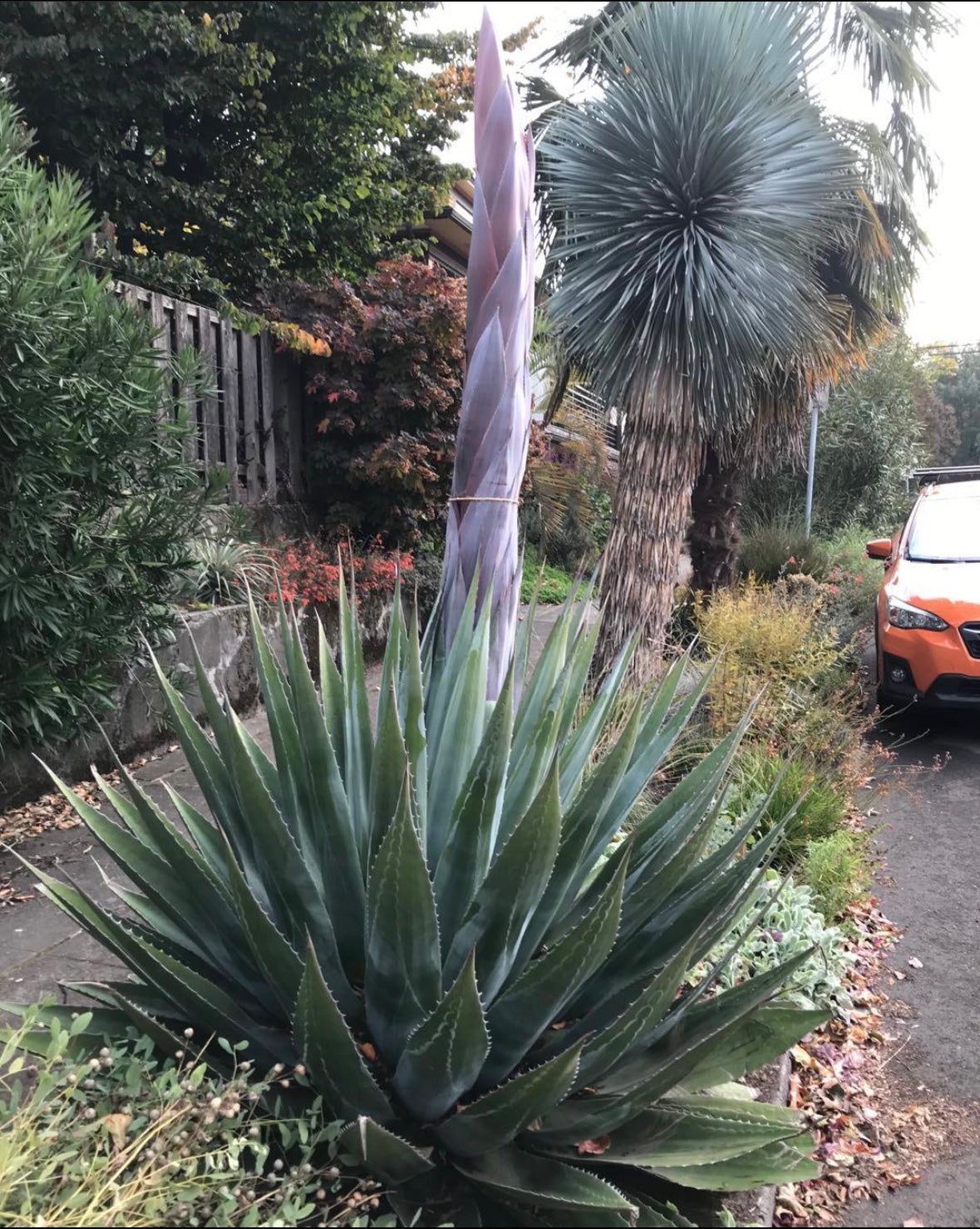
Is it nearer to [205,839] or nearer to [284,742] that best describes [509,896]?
[284,742]

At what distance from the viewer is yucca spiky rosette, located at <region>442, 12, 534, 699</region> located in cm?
159

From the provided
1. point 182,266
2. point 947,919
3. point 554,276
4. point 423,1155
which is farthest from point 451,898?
point 182,266

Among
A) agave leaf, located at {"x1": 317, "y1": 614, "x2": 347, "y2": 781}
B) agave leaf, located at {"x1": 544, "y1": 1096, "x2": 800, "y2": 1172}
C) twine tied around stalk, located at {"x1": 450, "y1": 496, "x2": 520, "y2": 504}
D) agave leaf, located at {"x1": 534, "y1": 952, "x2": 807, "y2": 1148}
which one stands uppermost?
→ twine tied around stalk, located at {"x1": 450, "y1": 496, "x2": 520, "y2": 504}

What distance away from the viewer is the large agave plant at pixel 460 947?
4.99ft

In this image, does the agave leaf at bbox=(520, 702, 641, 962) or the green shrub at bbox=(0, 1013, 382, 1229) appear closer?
the green shrub at bbox=(0, 1013, 382, 1229)

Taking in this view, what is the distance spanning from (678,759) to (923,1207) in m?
2.85

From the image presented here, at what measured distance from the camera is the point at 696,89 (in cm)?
221

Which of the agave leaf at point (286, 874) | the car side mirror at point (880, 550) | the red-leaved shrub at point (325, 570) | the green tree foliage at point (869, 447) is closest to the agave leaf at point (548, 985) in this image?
the agave leaf at point (286, 874)

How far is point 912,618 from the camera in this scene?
6020 mm

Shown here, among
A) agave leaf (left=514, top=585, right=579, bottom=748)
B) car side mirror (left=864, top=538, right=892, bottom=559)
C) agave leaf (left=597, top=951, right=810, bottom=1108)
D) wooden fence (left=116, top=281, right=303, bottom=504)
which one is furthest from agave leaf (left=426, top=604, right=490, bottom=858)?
car side mirror (left=864, top=538, right=892, bottom=559)

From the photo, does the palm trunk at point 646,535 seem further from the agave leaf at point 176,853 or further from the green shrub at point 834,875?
the agave leaf at point 176,853

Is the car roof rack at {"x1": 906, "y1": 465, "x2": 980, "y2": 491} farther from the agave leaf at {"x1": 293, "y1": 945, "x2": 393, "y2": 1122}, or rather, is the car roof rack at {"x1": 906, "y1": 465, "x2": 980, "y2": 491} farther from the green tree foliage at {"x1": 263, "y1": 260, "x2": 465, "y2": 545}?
the agave leaf at {"x1": 293, "y1": 945, "x2": 393, "y2": 1122}

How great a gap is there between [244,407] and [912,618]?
565 cm

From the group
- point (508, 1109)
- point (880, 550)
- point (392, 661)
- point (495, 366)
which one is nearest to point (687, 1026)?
point (508, 1109)
